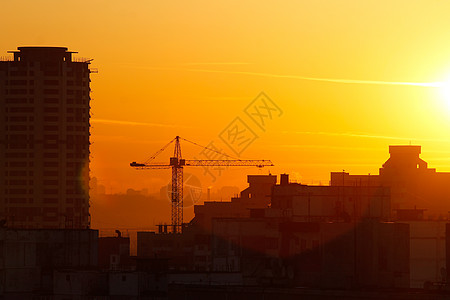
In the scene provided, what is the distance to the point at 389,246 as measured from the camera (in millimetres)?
110375

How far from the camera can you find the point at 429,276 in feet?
500

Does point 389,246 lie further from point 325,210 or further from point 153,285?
point 325,210

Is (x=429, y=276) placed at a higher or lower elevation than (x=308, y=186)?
lower

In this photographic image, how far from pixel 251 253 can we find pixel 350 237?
6247 centimetres

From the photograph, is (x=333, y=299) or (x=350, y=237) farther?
(x=350, y=237)

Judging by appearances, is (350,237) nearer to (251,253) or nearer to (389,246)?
(389,246)

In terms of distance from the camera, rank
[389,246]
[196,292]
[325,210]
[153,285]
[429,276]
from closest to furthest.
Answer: [196,292], [389,246], [153,285], [429,276], [325,210]

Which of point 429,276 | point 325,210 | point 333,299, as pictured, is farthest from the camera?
point 325,210

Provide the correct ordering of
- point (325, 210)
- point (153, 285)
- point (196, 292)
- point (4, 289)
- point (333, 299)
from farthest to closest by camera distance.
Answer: point (325, 210) < point (4, 289) < point (153, 285) < point (196, 292) < point (333, 299)

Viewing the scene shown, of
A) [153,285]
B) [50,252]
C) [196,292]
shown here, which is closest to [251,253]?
[50,252]

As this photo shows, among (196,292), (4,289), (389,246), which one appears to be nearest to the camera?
(196,292)

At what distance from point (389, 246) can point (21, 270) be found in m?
40.7

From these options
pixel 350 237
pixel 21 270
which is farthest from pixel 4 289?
pixel 350 237

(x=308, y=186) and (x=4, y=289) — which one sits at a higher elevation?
(x=308, y=186)
